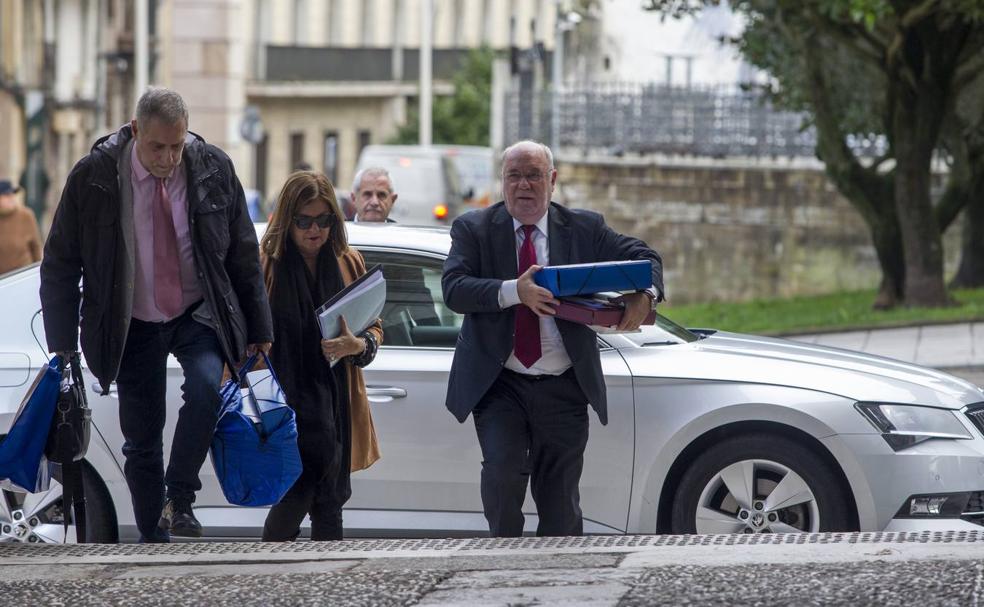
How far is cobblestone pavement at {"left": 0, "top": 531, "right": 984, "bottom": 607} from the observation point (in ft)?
16.8

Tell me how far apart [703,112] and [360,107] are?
27097 millimetres

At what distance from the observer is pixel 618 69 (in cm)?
5806

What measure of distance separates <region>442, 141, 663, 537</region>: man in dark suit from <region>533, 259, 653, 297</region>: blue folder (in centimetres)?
19

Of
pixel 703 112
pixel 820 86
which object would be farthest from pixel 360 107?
pixel 820 86

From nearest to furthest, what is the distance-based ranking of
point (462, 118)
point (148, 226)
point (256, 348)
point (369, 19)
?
point (148, 226), point (256, 348), point (462, 118), point (369, 19)

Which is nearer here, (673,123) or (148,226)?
(148,226)

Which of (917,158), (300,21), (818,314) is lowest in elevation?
(818,314)

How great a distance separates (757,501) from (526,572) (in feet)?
5.81

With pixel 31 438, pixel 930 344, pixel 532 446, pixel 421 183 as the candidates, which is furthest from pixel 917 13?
pixel 421 183

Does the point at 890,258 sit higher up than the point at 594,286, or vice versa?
the point at 594,286

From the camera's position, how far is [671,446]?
279 inches

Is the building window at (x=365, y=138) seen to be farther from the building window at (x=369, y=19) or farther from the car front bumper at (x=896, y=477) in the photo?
the car front bumper at (x=896, y=477)

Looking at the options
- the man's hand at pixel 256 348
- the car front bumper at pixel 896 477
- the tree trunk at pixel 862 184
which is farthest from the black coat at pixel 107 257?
the tree trunk at pixel 862 184

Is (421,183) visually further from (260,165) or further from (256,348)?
(256,348)
